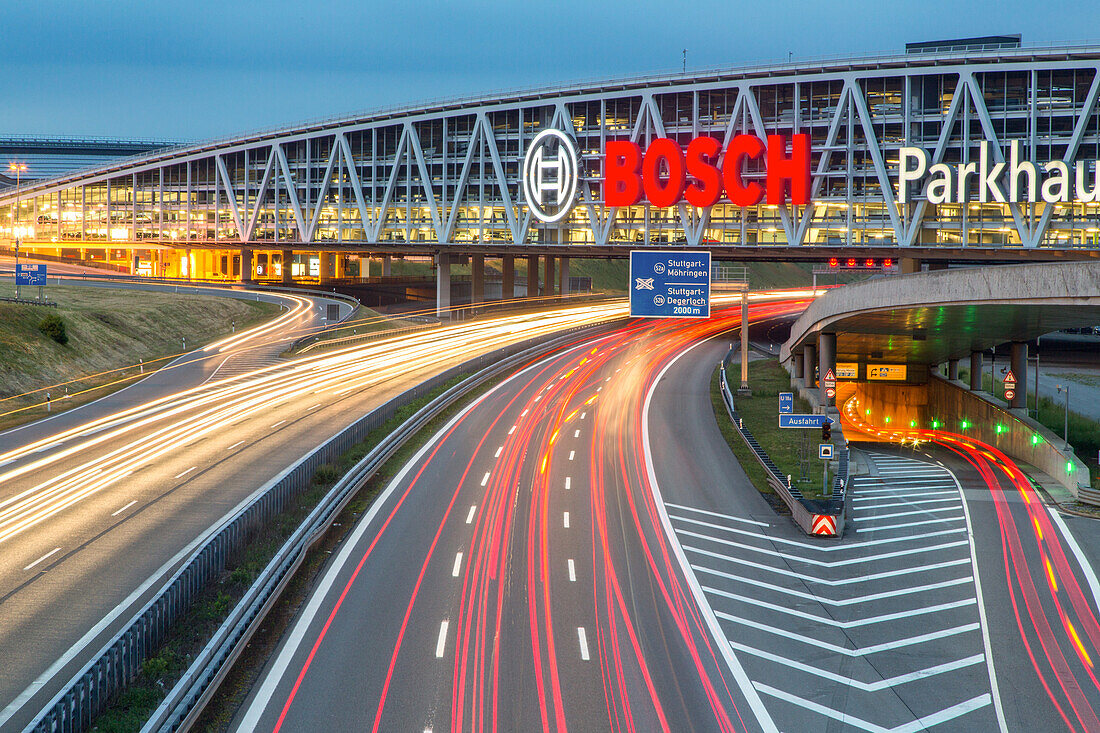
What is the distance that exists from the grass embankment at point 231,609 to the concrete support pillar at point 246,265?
93.7m

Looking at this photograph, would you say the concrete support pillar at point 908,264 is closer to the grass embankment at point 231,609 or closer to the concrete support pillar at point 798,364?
the concrete support pillar at point 798,364

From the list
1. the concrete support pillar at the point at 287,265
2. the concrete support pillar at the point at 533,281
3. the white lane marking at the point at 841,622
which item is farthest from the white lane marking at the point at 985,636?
the concrete support pillar at the point at 287,265

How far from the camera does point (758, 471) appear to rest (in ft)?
117

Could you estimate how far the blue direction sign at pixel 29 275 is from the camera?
62.4 meters

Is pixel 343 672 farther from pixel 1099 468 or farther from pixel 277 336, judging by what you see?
pixel 277 336

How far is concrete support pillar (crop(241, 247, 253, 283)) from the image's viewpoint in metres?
120

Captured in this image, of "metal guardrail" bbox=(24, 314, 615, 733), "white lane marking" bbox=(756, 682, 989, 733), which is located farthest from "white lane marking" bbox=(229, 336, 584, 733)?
"white lane marking" bbox=(756, 682, 989, 733)

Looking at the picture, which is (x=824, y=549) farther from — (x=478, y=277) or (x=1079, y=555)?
(x=478, y=277)

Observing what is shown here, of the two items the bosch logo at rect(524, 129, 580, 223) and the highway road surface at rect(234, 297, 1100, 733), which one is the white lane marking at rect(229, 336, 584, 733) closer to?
the highway road surface at rect(234, 297, 1100, 733)

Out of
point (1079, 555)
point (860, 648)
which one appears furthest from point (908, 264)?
point (860, 648)

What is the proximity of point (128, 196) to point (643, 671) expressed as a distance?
128 meters

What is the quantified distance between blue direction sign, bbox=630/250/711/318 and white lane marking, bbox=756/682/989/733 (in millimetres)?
29641

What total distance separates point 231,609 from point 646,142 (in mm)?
75748

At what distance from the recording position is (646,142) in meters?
88.6
